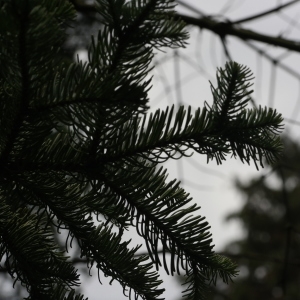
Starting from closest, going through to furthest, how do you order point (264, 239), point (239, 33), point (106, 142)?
point (106, 142) → point (239, 33) → point (264, 239)

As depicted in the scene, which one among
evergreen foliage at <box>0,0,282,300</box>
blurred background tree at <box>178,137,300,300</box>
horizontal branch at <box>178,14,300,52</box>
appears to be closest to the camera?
evergreen foliage at <box>0,0,282,300</box>

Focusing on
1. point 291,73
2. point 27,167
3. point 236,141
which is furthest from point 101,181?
point 291,73

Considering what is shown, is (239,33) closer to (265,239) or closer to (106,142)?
(106,142)

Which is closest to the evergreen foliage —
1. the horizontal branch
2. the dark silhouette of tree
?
the horizontal branch

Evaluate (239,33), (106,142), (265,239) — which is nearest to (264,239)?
(265,239)

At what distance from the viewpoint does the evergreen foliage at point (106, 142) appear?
0.68m

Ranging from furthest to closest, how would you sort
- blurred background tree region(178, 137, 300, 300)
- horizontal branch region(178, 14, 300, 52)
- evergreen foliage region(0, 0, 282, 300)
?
blurred background tree region(178, 137, 300, 300)
horizontal branch region(178, 14, 300, 52)
evergreen foliage region(0, 0, 282, 300)

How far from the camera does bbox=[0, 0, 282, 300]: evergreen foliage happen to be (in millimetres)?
680

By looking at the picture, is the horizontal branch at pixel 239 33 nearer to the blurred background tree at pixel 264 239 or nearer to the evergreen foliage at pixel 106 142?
the evergreen foliage at pixel 106 142

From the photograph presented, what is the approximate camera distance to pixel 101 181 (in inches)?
32.0

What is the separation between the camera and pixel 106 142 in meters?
0.79

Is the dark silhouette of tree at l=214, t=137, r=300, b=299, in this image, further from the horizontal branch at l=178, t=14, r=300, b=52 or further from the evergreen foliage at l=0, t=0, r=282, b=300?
the evergreen foliage at l=0, t=0, r=282, b=300

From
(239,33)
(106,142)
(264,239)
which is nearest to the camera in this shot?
(106,142)

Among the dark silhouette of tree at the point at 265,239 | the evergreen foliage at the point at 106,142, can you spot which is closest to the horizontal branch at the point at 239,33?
the evergreen foliage at the point at 106,142
